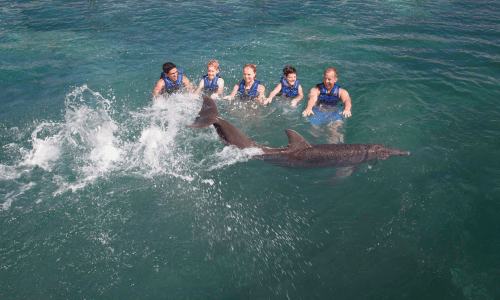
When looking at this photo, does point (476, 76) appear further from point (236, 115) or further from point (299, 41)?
point (236, 115)

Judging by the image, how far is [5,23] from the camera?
1698 centimetres

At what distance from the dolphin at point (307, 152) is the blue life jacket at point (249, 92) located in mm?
3046

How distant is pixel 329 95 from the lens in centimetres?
915

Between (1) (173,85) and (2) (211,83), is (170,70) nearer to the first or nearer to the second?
(1) (173,85)

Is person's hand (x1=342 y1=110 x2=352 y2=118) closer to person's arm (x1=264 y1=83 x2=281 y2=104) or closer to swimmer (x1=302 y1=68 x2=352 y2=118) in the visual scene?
swimmer (x1=302 y1=68 x2=352 y2=118)

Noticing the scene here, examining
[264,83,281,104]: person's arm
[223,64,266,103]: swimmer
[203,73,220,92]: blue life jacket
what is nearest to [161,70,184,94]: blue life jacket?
[203,73,220,92]: blue life jacket

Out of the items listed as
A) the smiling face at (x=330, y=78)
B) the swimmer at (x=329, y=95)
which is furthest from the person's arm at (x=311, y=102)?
the smiling face at (x=330, y=78)

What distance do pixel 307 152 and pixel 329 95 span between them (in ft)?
11.2

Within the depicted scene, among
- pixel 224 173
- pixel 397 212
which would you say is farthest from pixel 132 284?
pixel 397 212

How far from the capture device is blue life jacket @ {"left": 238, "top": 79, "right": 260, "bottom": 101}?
973 cm

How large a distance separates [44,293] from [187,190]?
2.94m

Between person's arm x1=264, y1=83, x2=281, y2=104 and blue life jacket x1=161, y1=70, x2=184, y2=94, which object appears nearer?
person's arm x1=264, y1=83, x2=281, y2=104

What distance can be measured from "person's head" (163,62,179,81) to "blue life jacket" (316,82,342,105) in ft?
16.0

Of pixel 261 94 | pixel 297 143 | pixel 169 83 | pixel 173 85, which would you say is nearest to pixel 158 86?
pixel 169 83
